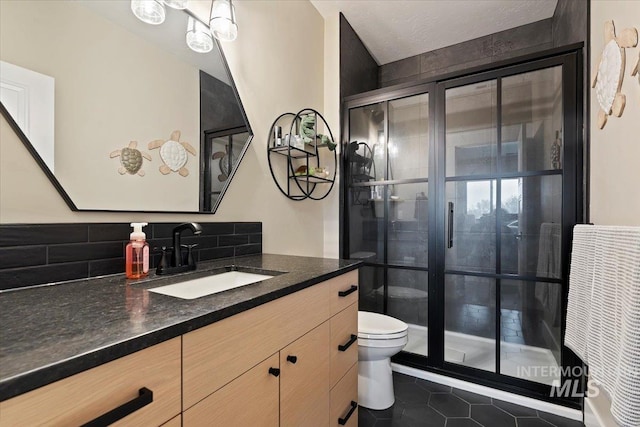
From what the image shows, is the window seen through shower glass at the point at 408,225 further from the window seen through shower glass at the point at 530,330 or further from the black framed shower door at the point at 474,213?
the window seen through shower glass at the point at 530,330

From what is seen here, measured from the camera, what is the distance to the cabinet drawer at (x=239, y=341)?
0.63m

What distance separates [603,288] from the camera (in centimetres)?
106

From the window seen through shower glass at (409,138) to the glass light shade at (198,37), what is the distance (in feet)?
4.73

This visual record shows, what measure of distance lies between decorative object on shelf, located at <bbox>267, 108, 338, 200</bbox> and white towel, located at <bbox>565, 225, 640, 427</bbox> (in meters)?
1.50

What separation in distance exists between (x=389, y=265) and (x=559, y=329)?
1091mm

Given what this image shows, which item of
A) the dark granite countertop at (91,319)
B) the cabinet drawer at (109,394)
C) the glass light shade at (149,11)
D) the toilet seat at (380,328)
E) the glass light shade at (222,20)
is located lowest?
the toilet seat at (380,328)

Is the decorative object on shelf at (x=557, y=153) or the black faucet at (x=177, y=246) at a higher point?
the decorative object on shelf at (x=557, y=153)

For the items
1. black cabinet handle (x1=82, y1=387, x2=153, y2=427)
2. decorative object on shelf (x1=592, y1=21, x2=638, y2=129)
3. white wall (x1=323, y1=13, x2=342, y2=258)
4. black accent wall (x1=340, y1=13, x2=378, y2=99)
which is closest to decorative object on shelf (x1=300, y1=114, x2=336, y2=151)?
white wall (x1=323, y1=13, x2=342, y2=258)

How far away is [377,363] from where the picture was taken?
5.72ft

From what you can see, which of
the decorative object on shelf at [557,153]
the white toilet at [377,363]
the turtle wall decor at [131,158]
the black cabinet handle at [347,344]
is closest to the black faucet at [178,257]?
the turtle wall decor at [131,158]

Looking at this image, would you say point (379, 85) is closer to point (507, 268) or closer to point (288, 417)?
point (507, 268)

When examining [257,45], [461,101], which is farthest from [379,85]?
[257,45]

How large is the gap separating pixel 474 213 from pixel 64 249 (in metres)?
2.17

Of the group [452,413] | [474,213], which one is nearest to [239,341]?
[452,413]
